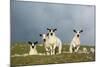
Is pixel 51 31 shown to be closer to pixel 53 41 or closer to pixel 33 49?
pixel 53 41

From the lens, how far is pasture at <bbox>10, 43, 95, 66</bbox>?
2.27m

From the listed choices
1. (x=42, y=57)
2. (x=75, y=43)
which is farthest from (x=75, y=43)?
(x=42, y=57)

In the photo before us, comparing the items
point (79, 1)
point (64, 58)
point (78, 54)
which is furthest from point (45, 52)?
point (79, 1)

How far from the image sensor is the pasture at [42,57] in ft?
7.44

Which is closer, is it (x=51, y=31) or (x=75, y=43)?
(x=51, y=31)

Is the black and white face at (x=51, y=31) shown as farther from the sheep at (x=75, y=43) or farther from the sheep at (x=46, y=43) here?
the sheep at (x=75, y=43)

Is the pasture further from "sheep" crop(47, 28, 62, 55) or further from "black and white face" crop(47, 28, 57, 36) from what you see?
"black and white face" crop(47, 28, 57, 36)

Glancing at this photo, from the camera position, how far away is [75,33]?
2533 mm

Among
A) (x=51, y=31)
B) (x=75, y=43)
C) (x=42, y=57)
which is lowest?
(x=42, y=57)

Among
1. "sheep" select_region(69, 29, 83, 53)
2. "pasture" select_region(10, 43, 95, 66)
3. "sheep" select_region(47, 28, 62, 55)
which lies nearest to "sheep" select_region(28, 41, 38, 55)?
"pasture" select_region(10, 43, 95, 66)

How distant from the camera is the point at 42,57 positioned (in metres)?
2.38
